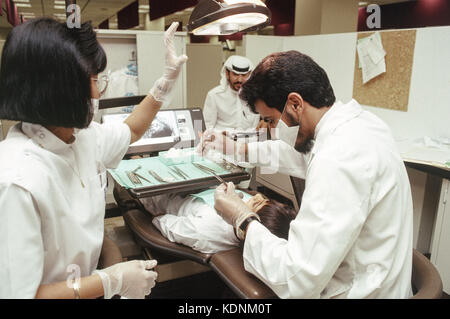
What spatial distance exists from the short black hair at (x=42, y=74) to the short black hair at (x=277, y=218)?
33.8 inches

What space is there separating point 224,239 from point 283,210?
0.28m

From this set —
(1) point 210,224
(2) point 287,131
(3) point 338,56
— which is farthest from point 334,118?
(3) point 338,56

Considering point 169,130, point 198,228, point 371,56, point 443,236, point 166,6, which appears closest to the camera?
point 198,228

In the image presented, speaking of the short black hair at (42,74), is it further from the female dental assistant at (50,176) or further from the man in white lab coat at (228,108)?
the man in white lab coat at (228,108)

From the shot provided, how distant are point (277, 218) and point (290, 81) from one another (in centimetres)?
57

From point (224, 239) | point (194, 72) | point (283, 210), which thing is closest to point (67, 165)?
point (224, 239)

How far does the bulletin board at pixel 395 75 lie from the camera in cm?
293

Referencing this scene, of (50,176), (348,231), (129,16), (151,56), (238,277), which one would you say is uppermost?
(129,16)

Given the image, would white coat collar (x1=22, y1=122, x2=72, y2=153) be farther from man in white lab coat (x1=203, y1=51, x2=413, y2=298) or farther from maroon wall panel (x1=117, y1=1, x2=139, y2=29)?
maroon wall panel (x1=117, y1=1, x2=139, y2=29)

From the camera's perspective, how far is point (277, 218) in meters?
1.48

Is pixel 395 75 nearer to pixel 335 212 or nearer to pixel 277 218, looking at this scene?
pixel 277 218

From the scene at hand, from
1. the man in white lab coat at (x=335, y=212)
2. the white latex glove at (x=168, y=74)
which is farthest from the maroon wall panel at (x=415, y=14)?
the man in white lab coat at (x=335, y=212)
